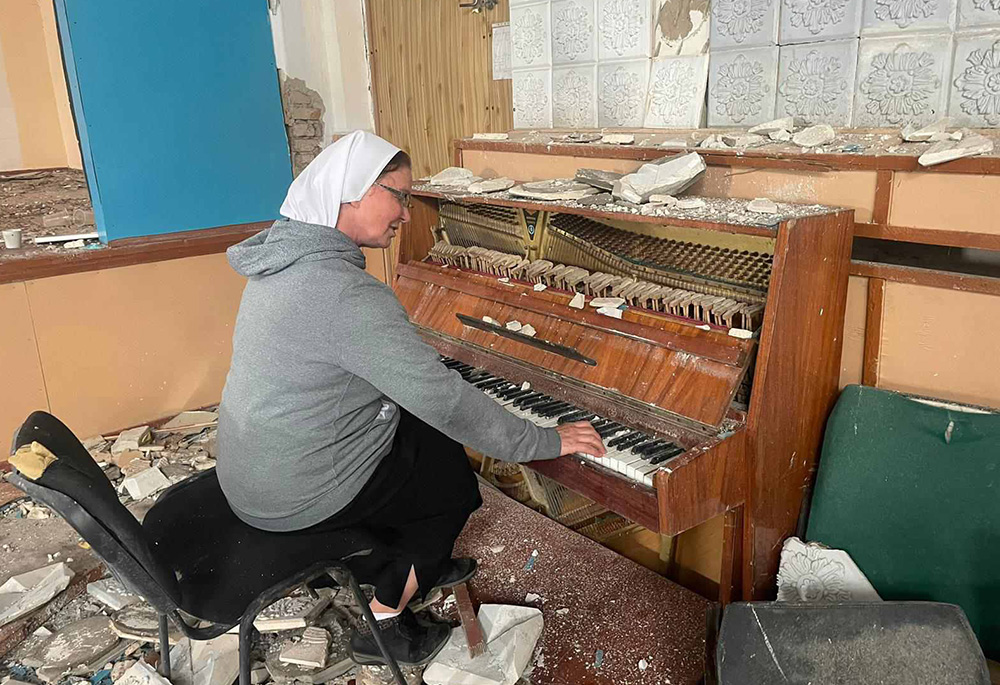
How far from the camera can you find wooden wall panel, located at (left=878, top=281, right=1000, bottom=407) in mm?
2031

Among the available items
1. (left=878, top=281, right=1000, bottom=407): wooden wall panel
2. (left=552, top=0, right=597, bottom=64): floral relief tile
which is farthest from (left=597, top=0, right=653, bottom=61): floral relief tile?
(left=878, top=281, right=1000, bottom=407): wooden wall panel

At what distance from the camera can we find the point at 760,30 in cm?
255

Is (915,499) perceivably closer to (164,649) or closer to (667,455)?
(667,455)

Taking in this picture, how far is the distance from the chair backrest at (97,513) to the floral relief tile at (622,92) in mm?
2244

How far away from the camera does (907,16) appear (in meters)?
2.21

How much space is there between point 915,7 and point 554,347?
4.70ft

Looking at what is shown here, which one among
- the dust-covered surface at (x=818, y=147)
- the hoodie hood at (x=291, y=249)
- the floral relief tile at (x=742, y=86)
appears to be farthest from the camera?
the floral relief tile at (x=742, y=86)

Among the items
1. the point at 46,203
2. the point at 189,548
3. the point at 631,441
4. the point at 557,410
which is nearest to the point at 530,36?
the point at 557,410

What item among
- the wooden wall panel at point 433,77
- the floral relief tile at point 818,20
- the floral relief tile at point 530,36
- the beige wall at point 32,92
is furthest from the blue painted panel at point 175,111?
the floral relief tile at point 818,20

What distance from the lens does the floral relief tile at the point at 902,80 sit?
2180 mm

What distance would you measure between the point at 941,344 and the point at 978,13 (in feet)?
2.93

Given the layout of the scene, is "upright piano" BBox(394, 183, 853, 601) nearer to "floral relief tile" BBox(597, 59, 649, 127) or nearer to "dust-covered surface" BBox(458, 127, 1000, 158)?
"dust-covered surface" BBox(458, 127, 1000, 158)

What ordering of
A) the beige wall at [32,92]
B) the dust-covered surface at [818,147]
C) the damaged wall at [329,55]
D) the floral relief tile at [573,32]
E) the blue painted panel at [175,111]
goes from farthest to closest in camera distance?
the beige wall at [32,92]
the damaged wall at [329,55]
the blue painted panel at [175,111]
the floral relief tile at [573,32]
the dust-covered surface at [818,147]

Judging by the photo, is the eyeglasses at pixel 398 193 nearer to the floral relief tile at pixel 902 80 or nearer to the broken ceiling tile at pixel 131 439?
the floral relief tile at pixel 902 80
